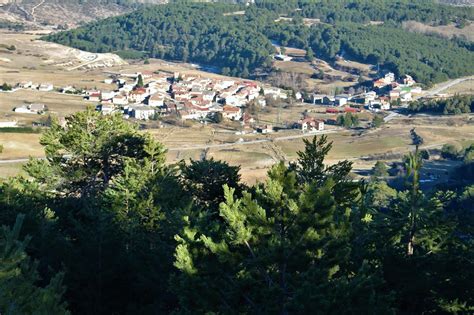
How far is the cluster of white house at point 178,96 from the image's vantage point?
62719 mm

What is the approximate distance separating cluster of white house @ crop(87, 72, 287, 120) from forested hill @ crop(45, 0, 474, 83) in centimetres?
1726

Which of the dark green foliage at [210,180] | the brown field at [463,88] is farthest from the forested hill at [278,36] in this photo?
the dark green foliage at [210,180]

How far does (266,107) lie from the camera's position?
7075cm

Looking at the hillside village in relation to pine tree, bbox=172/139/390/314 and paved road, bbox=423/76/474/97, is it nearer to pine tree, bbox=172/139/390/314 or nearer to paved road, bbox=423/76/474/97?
paved road, bbox=423/76/474/97

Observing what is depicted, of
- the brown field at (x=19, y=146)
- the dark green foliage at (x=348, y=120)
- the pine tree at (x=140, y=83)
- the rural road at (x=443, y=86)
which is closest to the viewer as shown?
the brown field at (x=19, y=146)

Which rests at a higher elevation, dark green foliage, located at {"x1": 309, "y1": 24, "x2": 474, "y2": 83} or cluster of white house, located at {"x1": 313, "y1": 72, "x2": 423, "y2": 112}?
dark green foliage, located at {"x1": 309, "y1": 24, "x2": 474, "y2": 83}

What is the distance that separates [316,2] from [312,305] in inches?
5333

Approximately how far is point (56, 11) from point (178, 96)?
8484 cm

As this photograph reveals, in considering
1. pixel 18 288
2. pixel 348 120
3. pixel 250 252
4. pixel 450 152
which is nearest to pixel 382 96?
pixel 348 120

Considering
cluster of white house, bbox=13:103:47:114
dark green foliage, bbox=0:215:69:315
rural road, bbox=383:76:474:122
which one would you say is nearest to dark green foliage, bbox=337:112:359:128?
rural road, bbox=383:76:474:122

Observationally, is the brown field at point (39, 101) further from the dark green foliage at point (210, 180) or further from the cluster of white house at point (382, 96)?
the dark green foliage at point (210, 180)

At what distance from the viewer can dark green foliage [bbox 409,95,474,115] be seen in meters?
65.3

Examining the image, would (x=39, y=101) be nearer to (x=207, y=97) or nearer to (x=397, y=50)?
(x=207, y=97)

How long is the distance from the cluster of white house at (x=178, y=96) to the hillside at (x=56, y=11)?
55.6 metres
